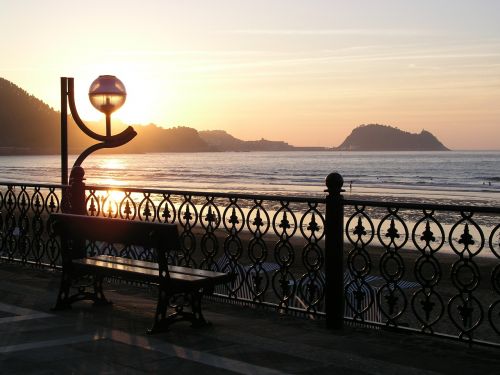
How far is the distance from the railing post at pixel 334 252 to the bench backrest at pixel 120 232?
58.2 inches

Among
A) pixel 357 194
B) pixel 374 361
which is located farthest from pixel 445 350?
pixel 357 194

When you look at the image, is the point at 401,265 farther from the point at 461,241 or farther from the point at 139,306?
the point at 139,306

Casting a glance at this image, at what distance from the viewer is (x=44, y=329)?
269 inches

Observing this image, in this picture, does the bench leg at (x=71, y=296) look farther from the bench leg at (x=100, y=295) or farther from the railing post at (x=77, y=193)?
the railing post at (x=77, y=193)

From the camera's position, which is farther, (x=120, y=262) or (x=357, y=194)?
(x=357, y=194)

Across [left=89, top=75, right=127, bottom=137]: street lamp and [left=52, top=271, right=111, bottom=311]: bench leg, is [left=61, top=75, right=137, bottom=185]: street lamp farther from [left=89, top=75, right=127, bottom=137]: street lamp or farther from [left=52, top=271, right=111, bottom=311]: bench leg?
[left=52, top=271, right=111, bottom=311]: bench leg

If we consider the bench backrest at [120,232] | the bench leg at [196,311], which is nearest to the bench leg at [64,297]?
the bench backrest at [120,232]

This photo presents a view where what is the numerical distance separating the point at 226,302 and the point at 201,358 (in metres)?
2.69

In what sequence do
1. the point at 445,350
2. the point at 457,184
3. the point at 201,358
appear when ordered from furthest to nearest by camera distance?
the point at 457,184 < the point at 445,350 < the point at 201,358

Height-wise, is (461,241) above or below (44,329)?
above

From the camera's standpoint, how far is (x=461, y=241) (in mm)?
6348

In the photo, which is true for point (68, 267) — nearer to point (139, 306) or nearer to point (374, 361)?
point (139, 306)

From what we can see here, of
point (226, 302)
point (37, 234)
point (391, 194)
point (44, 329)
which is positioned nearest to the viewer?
point (44, 329)

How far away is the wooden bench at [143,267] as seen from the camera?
657cm
